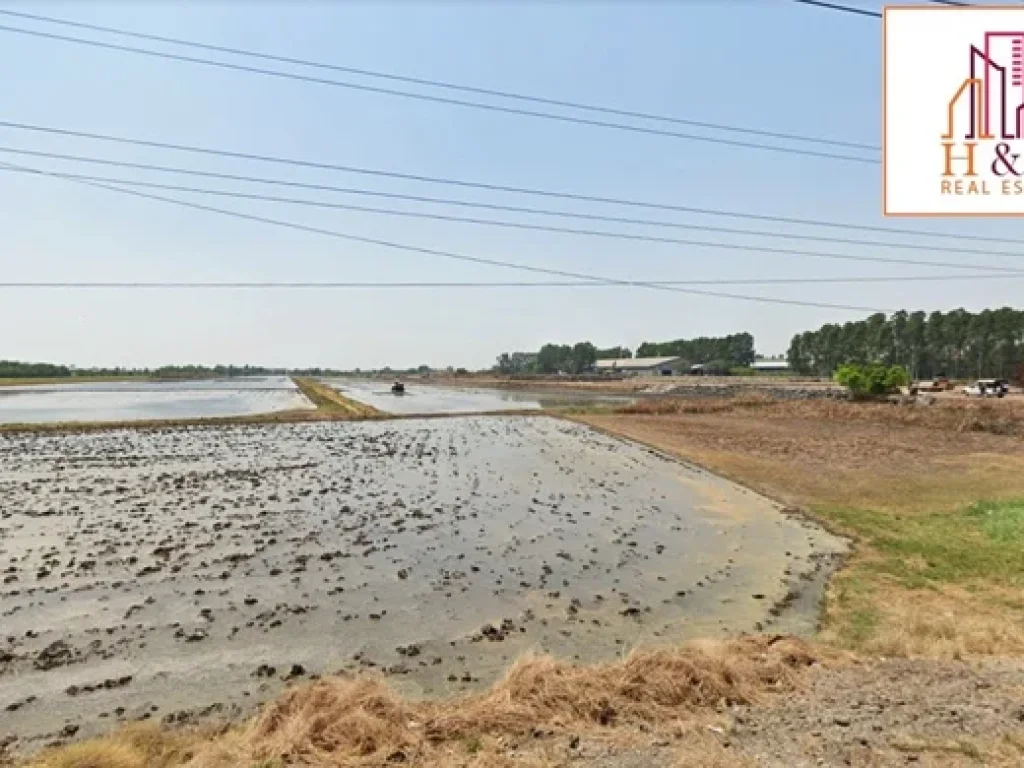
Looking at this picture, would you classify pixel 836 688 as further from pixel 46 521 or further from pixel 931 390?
pixel 931 390

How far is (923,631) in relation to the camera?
23.9ft

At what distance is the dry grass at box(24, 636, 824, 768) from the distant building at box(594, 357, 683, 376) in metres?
162

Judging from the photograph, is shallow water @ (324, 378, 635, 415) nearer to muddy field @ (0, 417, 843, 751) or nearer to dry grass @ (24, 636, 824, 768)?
muddy field @ (0, 417, 843, 751)

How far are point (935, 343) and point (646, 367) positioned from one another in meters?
80.1

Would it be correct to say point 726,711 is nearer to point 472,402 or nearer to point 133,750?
point 133,750

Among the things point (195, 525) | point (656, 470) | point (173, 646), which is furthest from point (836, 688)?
point (656, 470)

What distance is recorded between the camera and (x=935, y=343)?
348 feet

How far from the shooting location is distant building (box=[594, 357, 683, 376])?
170875mm

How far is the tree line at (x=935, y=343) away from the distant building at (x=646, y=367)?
47.5 m

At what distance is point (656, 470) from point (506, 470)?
220 inches

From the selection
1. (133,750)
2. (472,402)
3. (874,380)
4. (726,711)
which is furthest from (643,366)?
(133,750)

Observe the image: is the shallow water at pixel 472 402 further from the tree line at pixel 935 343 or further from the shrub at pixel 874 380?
the tree line at pixel 935 343

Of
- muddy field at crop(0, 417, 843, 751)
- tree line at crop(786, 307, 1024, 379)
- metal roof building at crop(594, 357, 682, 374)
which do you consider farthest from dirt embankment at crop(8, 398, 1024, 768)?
metal roof building at crop(594, 357, 682, 374)

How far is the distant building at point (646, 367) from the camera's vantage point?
170875 mm
